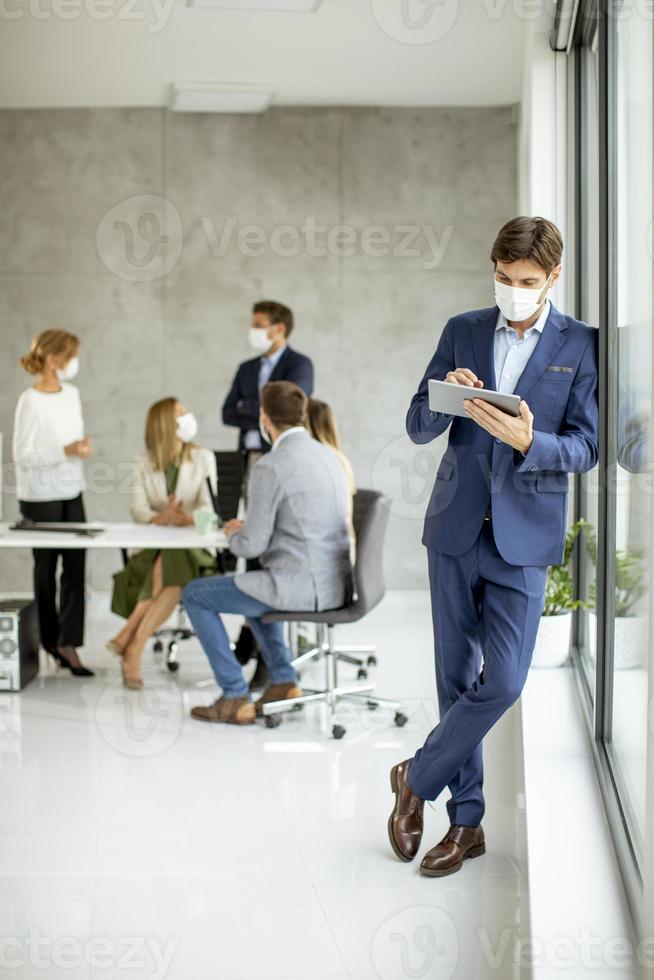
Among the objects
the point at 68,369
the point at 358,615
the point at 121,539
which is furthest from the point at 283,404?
the point at 68,369

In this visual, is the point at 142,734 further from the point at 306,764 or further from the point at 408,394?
the point at 408,394

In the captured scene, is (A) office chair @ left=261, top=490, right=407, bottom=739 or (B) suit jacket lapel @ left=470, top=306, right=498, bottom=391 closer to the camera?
(B) suit jacket lapel @ left=470, top=306, right=498, bottom=391

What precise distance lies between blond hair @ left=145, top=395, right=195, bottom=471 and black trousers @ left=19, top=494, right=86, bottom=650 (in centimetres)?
59

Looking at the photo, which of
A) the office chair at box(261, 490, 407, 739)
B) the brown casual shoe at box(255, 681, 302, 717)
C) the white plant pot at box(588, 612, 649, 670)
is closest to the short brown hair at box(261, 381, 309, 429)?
the office chair at box(261, 490, 407, 739)

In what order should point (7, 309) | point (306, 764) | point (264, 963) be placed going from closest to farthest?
1. point (264, 963)
2. point (306, 764)
3. point (7, 309)

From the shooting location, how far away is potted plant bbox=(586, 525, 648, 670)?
282cm

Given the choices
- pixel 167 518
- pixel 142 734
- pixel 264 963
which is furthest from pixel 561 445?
pixel 167 518

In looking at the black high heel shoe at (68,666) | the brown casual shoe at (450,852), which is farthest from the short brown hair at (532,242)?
the black high heel shoe at (68,666)

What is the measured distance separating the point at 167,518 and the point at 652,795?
379 centimetres

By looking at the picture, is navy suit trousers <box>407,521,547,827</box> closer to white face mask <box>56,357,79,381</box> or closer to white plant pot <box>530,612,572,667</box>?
white plant pot <box>530,612,572,667</box>

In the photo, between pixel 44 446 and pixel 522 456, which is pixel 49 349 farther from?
pixel 522 456

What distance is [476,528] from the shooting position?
9.81ft

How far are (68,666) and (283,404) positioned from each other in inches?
77.2

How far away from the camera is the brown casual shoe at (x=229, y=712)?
487cm
